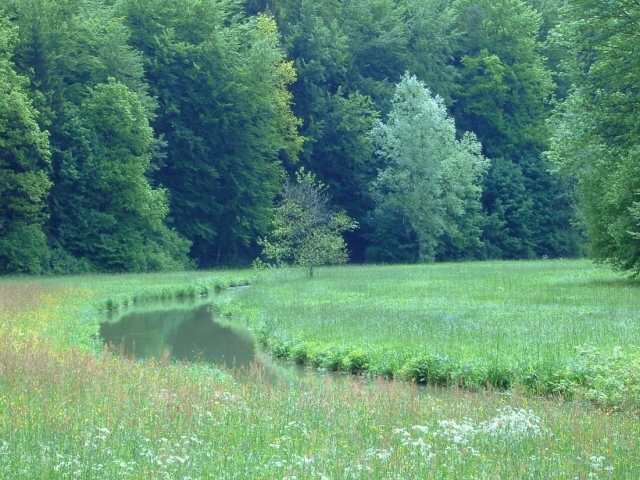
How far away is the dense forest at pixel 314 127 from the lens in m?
45.0

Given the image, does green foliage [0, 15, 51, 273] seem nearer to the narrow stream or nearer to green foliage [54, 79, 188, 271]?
green foliage [54, 79, 188, 271]

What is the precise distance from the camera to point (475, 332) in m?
24.8

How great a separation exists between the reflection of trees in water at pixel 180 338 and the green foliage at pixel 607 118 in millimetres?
14405

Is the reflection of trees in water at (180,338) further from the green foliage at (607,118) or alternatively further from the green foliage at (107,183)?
the green foliage at (107,183)

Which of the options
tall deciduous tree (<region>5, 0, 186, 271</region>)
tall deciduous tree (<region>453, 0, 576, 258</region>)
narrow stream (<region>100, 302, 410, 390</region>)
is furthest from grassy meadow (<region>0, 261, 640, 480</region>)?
tall deciduous tree (<region>453, 0, 576, 258</region>)

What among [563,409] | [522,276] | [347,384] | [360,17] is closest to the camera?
[563,409]

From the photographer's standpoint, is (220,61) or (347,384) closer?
(347,384)

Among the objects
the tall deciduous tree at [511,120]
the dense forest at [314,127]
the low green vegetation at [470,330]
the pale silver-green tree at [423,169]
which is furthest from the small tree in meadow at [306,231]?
the tall deciduous tree at [511,120]

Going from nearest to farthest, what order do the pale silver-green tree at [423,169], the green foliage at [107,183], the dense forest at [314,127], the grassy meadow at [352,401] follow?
1. the grassy meadow at [352,401]
2. the dense forest at [314,127]
3. the green foliage at [107,183]
4. the pale silver-green tree at [423,169]

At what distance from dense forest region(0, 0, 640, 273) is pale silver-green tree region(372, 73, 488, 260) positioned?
0.16 m

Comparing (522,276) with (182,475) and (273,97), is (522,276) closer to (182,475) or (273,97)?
(273,97)

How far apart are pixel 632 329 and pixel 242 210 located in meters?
49.4

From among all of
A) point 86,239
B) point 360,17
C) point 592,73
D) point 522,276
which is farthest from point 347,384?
point 360,17

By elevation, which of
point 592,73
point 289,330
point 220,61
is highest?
point 220,61
